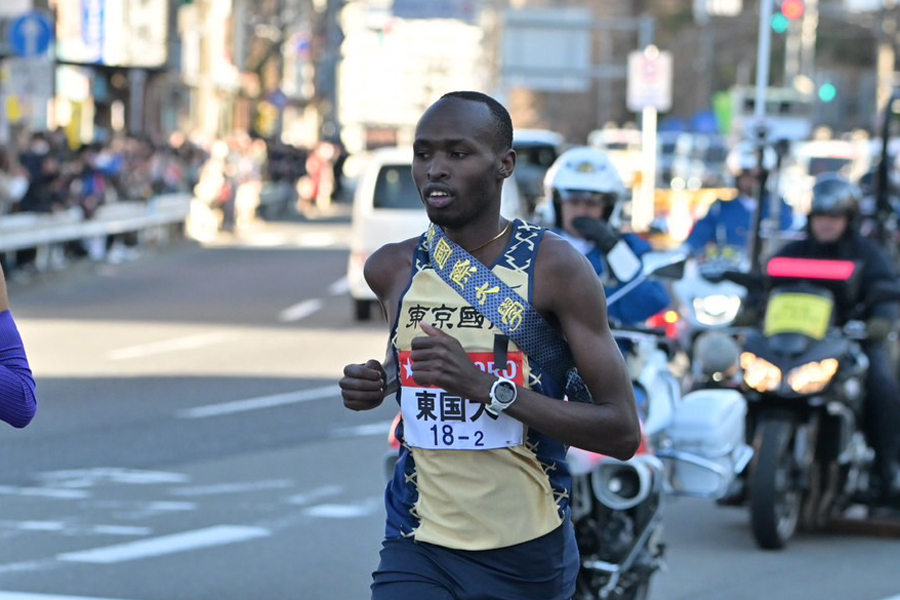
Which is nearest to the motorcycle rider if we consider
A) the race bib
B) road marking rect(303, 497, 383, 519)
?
road marking rect(303, 497, 383, 519)

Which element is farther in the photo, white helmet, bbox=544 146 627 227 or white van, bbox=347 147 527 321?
white van, bbox=347 147 527 321

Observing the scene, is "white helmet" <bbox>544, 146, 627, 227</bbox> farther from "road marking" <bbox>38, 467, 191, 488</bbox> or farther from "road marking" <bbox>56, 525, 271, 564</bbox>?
"road marking" <bbox>38, 467, 191, 488</bbox>

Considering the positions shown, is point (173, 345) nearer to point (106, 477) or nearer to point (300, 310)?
point (300, 310)

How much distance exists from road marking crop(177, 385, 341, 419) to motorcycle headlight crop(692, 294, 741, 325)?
2.80 meters

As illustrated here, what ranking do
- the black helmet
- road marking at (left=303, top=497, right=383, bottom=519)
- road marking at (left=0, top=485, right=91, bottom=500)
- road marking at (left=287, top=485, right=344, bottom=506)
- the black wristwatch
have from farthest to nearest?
road marking at (left=287, top=485, right=344, bottom=506)
road marking at (left=0, top=485, right=91, bottom=500)
road marking at (left=303, top=497, right=383, bottom=519)
the black helmet
the black wristwatch

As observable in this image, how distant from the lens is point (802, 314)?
9477 mm

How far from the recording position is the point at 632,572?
6941 millimetres

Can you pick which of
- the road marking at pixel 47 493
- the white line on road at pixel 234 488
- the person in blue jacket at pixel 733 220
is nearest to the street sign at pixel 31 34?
the person in blue jacket at pixel 733 220

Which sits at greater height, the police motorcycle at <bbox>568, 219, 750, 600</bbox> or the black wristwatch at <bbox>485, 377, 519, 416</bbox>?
the black wristwatch at <bbox>485, 377, 519, 416</bbox>

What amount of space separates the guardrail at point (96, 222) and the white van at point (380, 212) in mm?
4479

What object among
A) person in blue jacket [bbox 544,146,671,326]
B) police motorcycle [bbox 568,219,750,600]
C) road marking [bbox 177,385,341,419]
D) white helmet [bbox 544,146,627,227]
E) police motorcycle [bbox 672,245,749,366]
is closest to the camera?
police motorcycle [bbox 568,219,750,600]

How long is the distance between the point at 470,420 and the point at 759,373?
16.9ft

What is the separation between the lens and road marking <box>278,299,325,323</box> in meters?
21.7

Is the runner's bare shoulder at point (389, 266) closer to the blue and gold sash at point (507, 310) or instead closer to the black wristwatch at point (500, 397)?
the blue and gold sash at point (507, 310)
